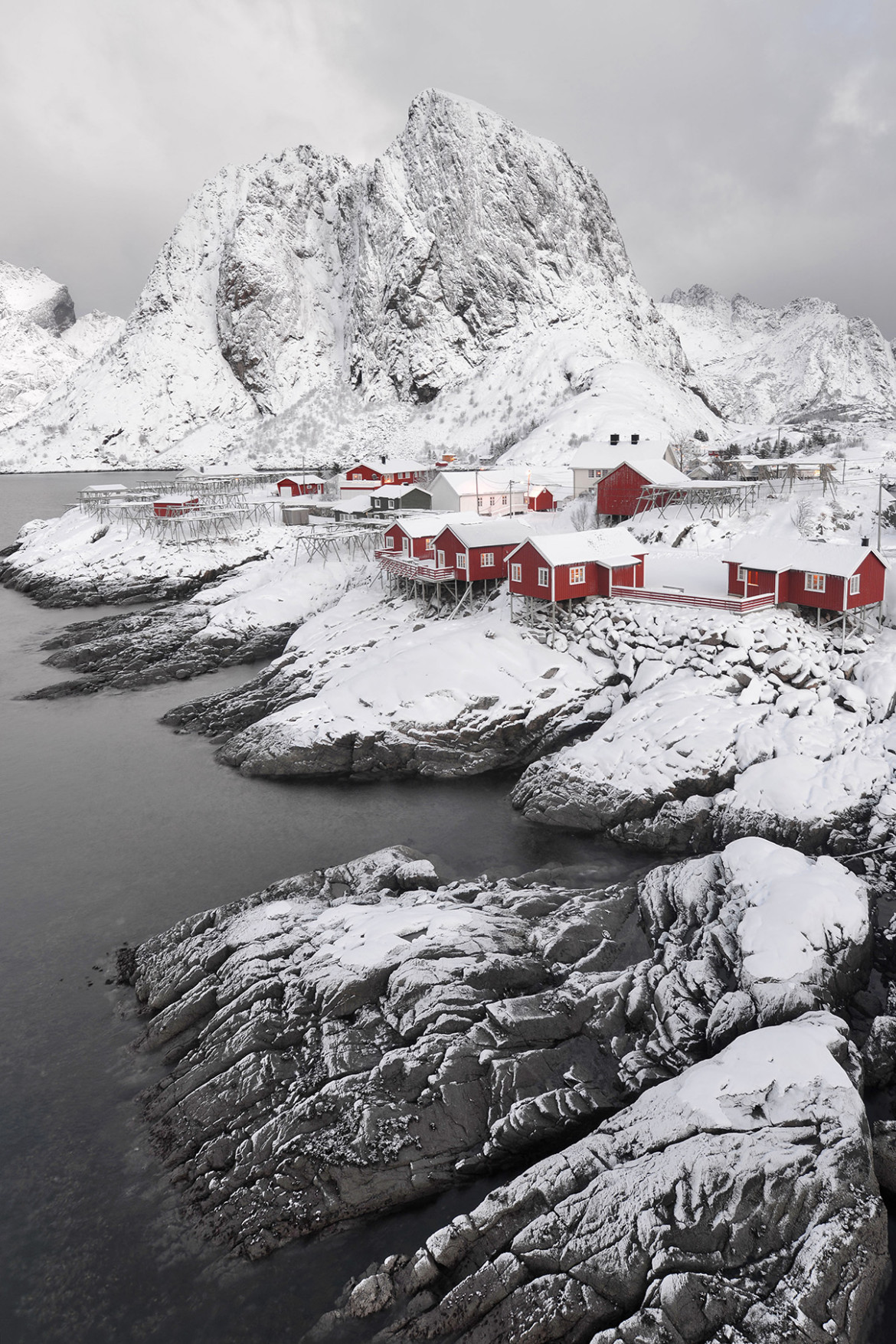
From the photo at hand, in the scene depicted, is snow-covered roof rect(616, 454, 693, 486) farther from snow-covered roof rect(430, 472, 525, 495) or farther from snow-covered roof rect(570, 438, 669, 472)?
snow-covered roof rect(430, 472, 525, 495)

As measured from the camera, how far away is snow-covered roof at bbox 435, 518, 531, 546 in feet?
136

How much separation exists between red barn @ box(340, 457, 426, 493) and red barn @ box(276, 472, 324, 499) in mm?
4296

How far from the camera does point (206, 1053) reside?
52.0 ft

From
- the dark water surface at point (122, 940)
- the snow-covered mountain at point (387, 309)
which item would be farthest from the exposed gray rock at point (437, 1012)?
the snow-covered mountain at point (387, 309)

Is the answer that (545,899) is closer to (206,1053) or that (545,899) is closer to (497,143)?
(206,1053)

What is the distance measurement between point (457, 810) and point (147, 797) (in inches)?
480

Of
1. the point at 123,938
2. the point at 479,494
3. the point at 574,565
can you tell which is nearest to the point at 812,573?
the point at 574,565

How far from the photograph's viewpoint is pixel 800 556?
3359 centimetres

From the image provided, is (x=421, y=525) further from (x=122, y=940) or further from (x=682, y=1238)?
(x=682, y=1238)

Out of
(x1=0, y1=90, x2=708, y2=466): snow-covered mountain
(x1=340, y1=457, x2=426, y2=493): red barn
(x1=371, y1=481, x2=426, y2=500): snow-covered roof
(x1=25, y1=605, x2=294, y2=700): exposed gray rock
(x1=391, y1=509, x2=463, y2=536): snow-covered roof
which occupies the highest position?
(x1=0, y1=90, x2=708, y2=466): snow-covered mountain

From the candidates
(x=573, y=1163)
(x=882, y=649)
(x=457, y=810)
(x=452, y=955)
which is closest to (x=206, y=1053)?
(x=452, y=955)

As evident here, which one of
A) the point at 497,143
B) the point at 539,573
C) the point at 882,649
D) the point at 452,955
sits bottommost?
the point at 452,955

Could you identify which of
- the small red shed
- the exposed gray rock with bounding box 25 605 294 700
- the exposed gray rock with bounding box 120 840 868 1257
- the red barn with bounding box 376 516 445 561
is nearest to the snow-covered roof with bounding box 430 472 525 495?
the small red shed

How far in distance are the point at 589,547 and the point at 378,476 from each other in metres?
50.4
